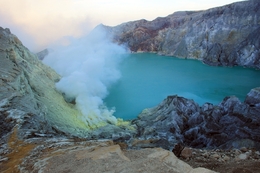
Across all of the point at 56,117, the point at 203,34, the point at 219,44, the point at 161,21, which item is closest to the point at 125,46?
the point at 161,21

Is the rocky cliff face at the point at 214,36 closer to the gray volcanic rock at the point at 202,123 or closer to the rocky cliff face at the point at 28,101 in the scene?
the gray volcanic rock at the point at 202,123

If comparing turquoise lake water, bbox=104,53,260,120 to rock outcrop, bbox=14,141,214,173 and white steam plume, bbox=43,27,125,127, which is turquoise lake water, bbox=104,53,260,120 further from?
rock outcrop, bbox=14,141,214,173

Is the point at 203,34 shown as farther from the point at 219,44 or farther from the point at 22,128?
the point at 22,128

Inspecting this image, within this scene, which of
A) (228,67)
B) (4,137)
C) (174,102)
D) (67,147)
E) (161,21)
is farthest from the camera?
(161,21)

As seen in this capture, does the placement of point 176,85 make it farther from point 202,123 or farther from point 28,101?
point 28,101

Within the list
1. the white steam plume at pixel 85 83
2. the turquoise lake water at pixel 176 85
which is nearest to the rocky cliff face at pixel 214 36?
the turquoise lake water at pixel 176 85

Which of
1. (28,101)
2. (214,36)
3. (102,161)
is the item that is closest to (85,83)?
(28,101)
